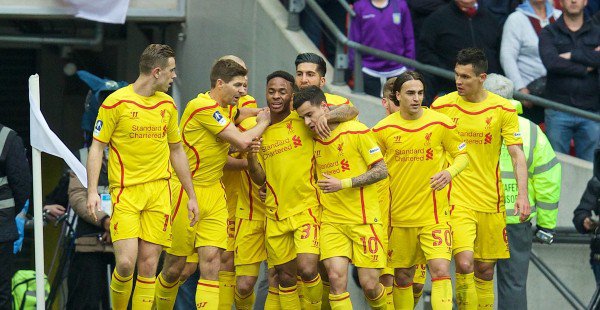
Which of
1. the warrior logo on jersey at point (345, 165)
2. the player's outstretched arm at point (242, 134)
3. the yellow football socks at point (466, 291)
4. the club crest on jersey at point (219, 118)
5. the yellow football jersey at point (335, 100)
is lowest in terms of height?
the yellow football socks at point (466, 291)

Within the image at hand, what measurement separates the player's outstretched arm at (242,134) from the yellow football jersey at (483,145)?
182cm

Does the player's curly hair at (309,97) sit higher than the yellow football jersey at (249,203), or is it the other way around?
the player's curly hair at (309,97)

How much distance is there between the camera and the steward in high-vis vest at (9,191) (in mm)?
12773

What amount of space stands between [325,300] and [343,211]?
4.29 feet

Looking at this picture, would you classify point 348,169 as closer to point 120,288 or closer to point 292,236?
point 292,236

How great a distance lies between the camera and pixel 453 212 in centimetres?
1342

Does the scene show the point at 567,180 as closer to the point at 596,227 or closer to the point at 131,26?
the point at 596,227

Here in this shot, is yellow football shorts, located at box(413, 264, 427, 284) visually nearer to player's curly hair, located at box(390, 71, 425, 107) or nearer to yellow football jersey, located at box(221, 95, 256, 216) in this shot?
player's curly hair, located at box(390, 71, 425, 107)

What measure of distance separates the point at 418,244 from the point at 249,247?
4.90ft

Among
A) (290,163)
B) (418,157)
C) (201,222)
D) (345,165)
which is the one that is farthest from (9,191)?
Result: (418,157)

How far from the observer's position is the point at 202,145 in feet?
42.7

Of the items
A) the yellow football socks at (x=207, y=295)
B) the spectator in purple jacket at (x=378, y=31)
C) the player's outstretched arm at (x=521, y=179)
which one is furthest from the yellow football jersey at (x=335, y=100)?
the spectator in purple jacket at (x=378, y=31)

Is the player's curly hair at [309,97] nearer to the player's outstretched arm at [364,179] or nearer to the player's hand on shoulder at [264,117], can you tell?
the player's hand on shoulder at [264,117]

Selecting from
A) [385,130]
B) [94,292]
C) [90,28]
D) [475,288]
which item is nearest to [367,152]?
[385,130]
